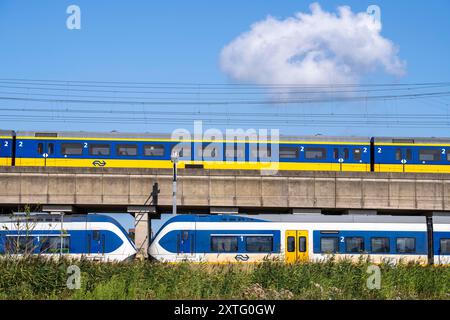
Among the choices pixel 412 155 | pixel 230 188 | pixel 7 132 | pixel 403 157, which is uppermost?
pixel 7 132

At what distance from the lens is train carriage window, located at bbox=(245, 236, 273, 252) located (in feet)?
103

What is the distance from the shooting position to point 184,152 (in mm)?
44156

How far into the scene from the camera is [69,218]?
31844 millimetres

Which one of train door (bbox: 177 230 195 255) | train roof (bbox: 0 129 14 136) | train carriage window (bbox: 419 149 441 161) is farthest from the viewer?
train carriage window (bbox: 419 149 441 161)

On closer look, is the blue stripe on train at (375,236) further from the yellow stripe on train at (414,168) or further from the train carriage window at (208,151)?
the train carriage window at (208,151)

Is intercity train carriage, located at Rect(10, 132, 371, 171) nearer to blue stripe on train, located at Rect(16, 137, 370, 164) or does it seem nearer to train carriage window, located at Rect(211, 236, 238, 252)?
blue stripe on train, located at Rect(16, 137, 370, 164)

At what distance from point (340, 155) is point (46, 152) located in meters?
20.2

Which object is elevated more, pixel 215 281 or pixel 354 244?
pixel 215 281

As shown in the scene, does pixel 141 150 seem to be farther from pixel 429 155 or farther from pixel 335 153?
pixel 429 155

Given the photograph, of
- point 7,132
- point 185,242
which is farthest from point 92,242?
point 7,132

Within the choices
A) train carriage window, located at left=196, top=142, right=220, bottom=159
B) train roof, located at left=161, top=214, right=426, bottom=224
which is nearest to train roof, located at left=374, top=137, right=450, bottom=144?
train carriage window, located at left=196, top=142, right=220, bottom=159

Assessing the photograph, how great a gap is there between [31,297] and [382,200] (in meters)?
30.0

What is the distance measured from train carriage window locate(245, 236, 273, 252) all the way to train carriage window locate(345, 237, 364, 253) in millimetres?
3829
